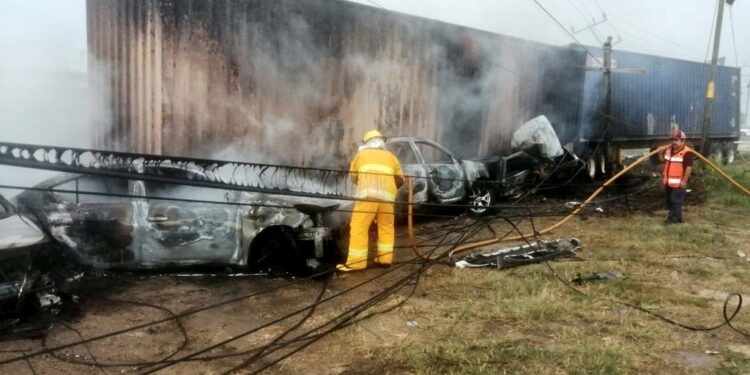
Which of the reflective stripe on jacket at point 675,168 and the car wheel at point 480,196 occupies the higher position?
the reflective stripe on jacket at point 675,168

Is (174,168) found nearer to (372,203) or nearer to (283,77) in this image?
(372,203)

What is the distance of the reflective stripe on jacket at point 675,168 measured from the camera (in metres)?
7.72

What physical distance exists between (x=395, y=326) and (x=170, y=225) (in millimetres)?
2160

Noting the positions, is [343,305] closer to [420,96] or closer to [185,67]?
[185,67]

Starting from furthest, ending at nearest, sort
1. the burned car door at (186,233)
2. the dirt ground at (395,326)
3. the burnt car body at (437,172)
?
1. the burnt car body at (437,172)
2. the burned car door at (186,233)
3. the dirt ground at (395,326)

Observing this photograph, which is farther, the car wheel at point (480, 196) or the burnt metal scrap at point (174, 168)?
the car wheel at point (480, 196)

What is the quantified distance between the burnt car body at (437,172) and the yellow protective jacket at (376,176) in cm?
145

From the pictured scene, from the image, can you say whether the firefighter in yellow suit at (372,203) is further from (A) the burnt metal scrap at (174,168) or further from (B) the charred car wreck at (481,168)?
(B) the charred car wreck at (481,168)

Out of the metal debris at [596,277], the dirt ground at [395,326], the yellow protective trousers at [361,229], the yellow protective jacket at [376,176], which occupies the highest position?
the yellow protective jacket at [376,176]

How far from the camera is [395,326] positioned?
393cm

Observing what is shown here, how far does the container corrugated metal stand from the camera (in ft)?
44.7

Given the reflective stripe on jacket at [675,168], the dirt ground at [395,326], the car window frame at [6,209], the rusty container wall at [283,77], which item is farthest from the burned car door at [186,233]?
the reflective stripe on jacket at [675,168]

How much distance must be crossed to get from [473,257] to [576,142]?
857 cm

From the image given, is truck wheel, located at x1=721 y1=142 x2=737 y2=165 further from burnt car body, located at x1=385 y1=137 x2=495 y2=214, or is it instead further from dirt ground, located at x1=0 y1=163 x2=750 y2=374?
dirt ground, located at x1=0 y1=163 x2=750 y2=374
